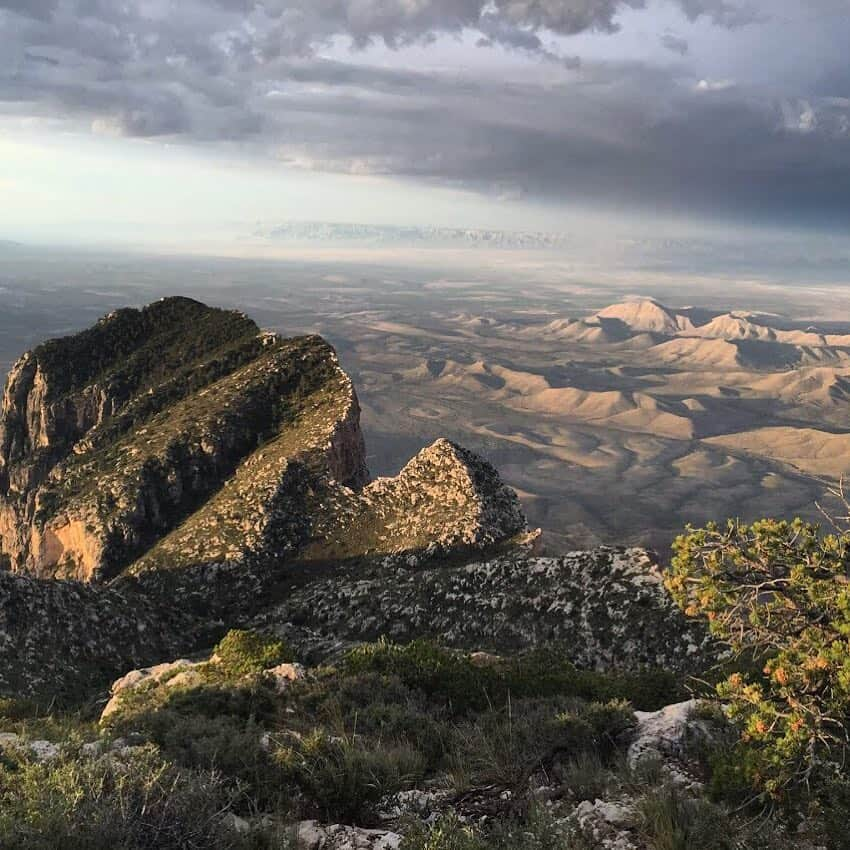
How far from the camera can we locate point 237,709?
14.3 m

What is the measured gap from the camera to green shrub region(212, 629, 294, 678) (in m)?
18.1


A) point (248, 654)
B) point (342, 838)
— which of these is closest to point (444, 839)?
point (342, 838)

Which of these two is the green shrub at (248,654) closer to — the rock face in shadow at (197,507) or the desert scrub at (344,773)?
the desert scrub at (344,773)

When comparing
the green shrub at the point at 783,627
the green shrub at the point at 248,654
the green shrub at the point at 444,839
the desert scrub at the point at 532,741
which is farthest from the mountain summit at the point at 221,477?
the green shrub at the point at 444,839

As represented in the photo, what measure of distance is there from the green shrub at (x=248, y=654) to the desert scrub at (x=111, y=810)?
8972mm

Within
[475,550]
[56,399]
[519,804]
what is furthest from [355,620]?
[56,399]

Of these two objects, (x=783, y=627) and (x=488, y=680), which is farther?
(x=488, y=680)

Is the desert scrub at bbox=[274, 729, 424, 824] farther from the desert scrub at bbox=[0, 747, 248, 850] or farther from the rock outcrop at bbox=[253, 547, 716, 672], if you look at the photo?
the rock outcrop at bbox=[253, 547, 716, 672]

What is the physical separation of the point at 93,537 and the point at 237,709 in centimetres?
3613

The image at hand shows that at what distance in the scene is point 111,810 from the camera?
280 inches

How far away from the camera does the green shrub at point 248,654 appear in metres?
18.1

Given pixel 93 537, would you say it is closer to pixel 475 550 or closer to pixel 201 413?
pixel 201 413

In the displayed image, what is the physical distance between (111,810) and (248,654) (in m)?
13.0

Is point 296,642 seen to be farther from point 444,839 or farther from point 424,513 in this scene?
point 444,839
